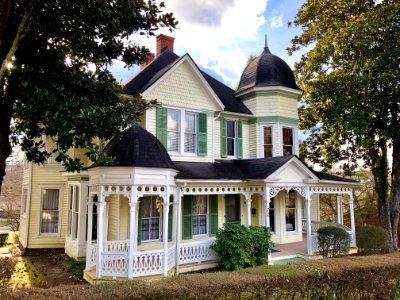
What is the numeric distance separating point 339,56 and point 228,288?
629 inches

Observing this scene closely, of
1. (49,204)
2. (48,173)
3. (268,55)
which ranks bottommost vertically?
(49,204)

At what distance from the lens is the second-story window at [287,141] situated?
17297 millimetres

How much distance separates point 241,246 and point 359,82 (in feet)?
36.0

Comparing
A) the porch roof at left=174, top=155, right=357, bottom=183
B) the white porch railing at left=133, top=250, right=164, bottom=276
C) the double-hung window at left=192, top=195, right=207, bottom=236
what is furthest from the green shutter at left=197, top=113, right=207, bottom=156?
the white porch railing at left=133, top=250, right=164, bottom=276

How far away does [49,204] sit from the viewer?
15.5m

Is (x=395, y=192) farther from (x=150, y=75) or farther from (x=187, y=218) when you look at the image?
(x=150, y=75)

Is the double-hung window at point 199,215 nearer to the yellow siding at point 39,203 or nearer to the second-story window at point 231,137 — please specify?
the second-story window at point 231,137

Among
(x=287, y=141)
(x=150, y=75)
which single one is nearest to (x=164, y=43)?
(x=150, y=75)

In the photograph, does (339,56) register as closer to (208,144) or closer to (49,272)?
(208,144)

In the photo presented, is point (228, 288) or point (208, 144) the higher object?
point (208, 144)

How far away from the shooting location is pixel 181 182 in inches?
461

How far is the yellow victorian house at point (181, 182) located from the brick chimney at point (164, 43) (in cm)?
7

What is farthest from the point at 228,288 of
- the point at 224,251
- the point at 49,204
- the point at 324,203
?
the point at 324,203

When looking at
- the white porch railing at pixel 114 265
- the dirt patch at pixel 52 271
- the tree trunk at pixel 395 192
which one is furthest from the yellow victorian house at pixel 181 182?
the tree trunk at pixel 395 192
